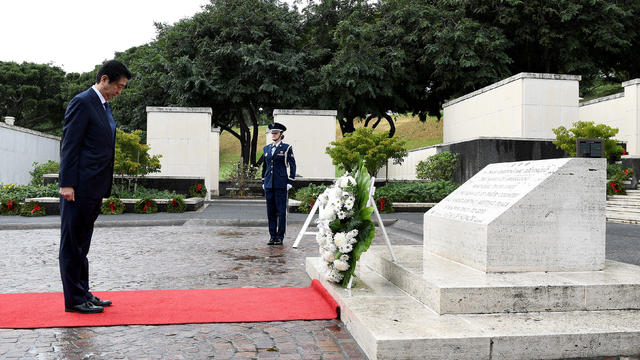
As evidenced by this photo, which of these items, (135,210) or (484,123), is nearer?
(135,210)

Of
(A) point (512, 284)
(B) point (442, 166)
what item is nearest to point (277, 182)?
(A) point (512, 284)

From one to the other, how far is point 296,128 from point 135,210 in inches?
330

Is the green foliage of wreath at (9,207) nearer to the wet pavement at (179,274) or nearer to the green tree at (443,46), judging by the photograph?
the wet pavement at (179,274)

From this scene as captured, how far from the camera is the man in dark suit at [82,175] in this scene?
13.7 feet

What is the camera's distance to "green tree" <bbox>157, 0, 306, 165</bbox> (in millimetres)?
24844

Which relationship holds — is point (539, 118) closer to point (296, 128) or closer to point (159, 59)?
point (296, 128)

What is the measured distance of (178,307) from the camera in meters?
4.59

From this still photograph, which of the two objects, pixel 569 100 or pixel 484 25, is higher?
pixel 484 25

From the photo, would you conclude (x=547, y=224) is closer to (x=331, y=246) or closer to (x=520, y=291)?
(x=520, y=291)

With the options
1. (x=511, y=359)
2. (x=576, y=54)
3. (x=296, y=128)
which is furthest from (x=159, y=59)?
(x=511, y=359)

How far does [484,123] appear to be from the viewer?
20.1 meters

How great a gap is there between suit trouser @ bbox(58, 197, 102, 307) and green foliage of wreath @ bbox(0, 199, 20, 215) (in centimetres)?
1168

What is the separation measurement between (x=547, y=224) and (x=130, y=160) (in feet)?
43.6

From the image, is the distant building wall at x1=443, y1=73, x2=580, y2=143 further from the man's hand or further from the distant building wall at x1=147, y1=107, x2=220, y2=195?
the man's hand
